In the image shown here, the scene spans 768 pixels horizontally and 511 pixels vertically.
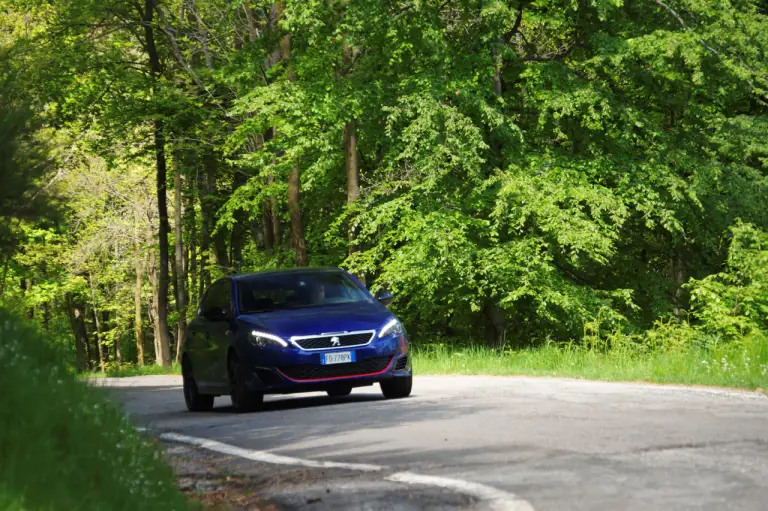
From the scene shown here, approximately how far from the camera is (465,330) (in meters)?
32.1

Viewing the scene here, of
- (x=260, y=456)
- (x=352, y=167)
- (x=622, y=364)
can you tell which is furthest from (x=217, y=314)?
(x=352, y=167)

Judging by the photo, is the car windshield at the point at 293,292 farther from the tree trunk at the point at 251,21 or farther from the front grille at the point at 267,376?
the tree trunk at the point at 251,21

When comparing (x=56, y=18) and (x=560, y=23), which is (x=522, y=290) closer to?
(x=560, y=23)

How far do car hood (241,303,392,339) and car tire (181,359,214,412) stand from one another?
1767mm

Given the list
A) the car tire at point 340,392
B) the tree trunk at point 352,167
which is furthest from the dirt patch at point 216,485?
the tree trunk at point 352,167

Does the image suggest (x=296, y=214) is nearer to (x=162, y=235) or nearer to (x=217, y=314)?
(x=162, y=235)

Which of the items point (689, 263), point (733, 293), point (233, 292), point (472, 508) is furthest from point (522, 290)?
point (472, 508)

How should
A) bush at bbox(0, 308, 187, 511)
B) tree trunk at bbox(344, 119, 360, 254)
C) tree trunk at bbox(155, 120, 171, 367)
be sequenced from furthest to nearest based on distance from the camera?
tree trunk at bbox(155, 120, 171, 367), tree trunk at bbox(344, 119, 360, 254), bush at bbox(0, 308, 187, 511)

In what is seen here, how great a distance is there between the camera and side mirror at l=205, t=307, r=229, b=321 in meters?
15.8

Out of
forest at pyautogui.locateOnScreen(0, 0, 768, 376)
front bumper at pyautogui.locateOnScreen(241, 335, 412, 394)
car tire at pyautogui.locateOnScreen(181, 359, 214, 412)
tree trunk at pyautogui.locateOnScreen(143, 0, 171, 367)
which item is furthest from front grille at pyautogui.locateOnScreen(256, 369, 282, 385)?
tree trunk at pyautogui.locateOnScreen(143, 0, 171, 367)

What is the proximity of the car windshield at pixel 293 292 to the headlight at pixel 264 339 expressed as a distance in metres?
0.76

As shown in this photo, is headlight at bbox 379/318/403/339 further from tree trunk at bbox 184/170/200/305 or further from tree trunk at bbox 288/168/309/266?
tree trunk at bbox 184/170/200/305

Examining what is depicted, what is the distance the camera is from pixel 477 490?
7.32 m

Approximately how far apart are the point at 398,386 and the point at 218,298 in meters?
2.86
